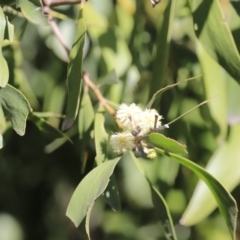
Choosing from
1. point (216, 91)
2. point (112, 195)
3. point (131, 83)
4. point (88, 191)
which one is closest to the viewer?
point (88, 191)

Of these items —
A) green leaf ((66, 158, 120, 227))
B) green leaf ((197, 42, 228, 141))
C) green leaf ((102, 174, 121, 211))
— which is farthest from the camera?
green leaf ((197, 42, 228, 141))

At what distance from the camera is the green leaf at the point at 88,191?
542 millimetres

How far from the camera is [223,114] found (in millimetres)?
772

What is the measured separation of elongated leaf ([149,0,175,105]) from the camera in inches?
28.2

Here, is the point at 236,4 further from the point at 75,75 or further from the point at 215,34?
the point at 75,75

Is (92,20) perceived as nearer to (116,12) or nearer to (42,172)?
(116,12)

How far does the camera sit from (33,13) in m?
0.59

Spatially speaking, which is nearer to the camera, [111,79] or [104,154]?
[104,154]

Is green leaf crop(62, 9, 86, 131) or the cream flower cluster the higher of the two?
green leaf crop(62, 9, 86, 131)

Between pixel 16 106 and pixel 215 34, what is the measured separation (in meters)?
0.26

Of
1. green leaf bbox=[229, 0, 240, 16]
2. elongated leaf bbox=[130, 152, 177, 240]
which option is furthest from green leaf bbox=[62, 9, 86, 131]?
green leaf bbox=[229, 0, 240, 16]

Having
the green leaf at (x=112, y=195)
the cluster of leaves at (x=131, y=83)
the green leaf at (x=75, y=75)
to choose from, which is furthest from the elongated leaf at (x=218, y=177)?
the green leaf at (x=75, y=75)

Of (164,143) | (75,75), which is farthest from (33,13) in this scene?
(164,143)

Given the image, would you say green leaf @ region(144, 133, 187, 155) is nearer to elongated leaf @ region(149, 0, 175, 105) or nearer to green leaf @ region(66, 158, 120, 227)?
green leaf @ region(66, 158, 120, 227)
